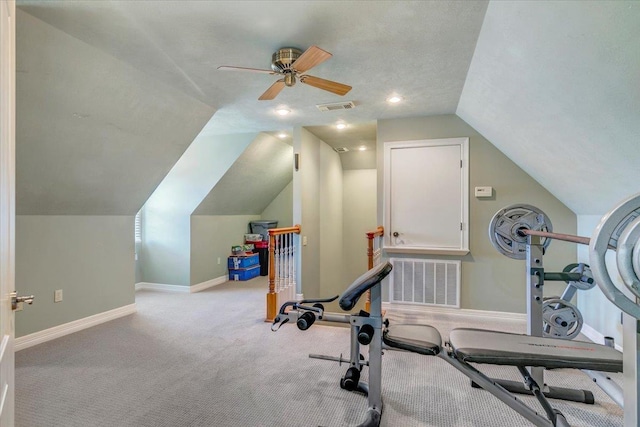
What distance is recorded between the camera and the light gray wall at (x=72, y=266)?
122 inches

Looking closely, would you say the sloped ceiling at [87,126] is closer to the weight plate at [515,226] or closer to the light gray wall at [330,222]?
the light gray wall at [330,222]

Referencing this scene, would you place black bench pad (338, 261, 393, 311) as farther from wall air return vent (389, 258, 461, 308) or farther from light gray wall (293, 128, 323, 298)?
light gray wall (293, 128, 323, 298)

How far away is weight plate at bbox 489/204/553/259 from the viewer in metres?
2.36

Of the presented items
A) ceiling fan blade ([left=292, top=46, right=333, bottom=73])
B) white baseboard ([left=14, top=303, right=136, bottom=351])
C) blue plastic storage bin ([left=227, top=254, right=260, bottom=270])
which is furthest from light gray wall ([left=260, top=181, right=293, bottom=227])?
ceiling fan blade ([left=292, top=46, right=333, bottom=73])

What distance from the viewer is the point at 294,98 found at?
3543mm

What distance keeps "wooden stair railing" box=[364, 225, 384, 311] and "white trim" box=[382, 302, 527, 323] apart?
1.41 feet

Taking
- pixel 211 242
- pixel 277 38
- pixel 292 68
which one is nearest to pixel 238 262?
pixel 211 242

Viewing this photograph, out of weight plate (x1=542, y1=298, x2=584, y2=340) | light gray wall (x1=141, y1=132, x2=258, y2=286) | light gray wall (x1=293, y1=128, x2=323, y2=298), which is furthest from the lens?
light gray wall (x1=141, y1=132, x2=258, y2=286)

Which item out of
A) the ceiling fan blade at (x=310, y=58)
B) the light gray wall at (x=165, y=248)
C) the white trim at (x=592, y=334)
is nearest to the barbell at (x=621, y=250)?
the ceiling fan blade at (x=310, y=58)

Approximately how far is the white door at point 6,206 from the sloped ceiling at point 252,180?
13.2ft

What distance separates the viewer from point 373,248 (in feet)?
13.6

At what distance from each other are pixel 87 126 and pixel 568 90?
3.71 m

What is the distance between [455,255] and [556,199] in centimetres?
130

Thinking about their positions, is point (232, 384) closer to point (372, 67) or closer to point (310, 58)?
point (310, 58)
